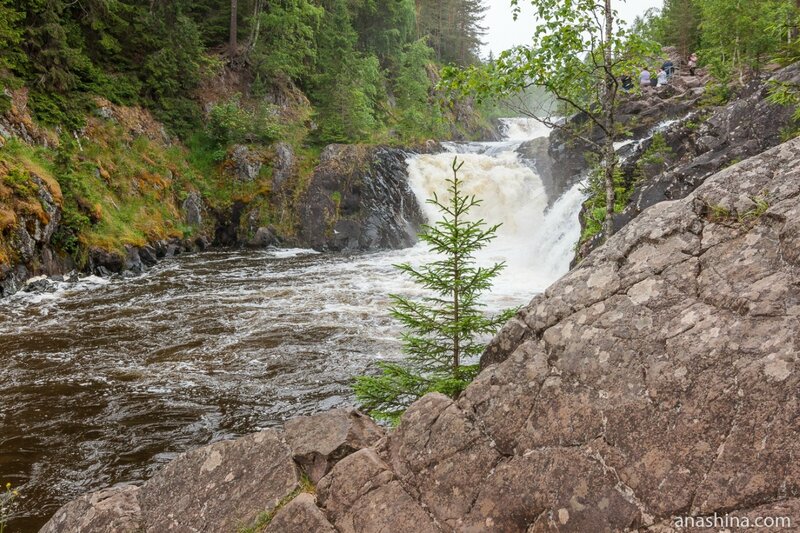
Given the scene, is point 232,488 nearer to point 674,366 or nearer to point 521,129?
point 674,366

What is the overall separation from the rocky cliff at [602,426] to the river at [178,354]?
294 cm

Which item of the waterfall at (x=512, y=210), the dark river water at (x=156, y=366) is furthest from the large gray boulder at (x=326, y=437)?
the waterfall at (x=512, y=210)

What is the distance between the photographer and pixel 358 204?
25.1m

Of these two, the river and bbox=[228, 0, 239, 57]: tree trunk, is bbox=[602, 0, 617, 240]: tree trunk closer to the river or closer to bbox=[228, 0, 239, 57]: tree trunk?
the river

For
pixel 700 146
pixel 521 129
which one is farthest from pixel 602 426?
pixel 521 129

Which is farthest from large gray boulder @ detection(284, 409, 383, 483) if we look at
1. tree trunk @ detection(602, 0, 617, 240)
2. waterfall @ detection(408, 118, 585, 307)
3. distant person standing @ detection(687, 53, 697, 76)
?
distant person standing @ detection(687, 53, 697, 76)

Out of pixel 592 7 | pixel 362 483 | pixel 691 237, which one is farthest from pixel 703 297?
pixel 592 7

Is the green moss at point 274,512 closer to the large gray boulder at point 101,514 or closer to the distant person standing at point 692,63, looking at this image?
the large gray boulder at point 101,514

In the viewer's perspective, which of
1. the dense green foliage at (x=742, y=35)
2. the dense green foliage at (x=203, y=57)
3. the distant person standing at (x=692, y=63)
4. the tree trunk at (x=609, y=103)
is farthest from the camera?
the distant person standing at (x=692, y=63)

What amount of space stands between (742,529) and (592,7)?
22.7ft

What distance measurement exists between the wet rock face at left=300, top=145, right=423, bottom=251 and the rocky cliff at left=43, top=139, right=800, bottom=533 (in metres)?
20.3

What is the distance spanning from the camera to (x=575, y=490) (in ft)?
9.55

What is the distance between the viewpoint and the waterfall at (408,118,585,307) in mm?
16812

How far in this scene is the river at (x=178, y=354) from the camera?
6.66m
